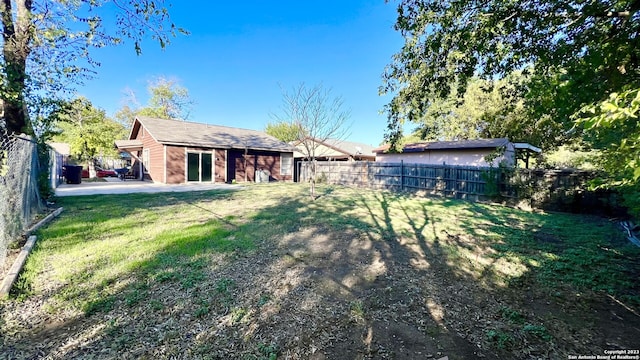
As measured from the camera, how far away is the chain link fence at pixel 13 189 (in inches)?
134

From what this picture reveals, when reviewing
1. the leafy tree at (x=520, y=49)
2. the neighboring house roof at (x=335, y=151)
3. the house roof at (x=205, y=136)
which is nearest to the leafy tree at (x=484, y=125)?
the neighboring house roof at (x=335, y=151)

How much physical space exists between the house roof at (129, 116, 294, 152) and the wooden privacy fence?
169 inches

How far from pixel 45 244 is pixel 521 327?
247 inches

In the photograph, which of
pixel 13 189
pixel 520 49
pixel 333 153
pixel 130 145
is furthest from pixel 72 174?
pixel 520 49

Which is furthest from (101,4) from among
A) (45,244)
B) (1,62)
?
(45,244)

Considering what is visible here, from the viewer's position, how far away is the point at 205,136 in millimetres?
16719

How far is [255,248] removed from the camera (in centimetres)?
429

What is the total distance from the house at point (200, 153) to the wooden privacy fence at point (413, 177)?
3.53 metres

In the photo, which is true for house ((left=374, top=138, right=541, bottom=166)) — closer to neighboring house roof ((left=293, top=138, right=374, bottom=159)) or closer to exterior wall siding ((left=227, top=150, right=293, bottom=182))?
neighboring house roof ((left=293, top=138, right=374, bottom=159))

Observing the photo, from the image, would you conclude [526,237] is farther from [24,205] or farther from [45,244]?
[24,205]

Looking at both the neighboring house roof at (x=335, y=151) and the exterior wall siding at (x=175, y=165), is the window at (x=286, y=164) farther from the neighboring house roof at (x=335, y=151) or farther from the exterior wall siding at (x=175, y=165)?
the exterior wall siding at (x=175, y=165)

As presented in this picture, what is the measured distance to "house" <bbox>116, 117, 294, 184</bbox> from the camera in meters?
14.8

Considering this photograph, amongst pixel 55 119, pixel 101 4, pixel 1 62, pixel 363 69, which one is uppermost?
pixel 363 69

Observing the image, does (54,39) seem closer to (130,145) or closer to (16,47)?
(16,47)
